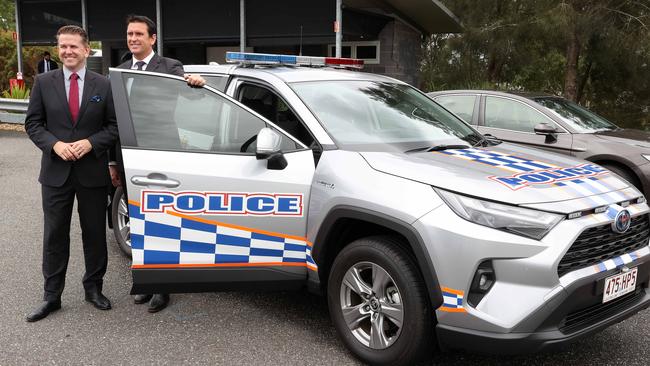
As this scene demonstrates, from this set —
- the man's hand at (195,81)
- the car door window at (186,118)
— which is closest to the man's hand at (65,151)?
the car door window at (186,118)

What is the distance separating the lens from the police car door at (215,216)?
324 cm

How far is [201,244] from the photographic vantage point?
3289mm

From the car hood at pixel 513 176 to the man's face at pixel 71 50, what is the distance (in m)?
1.98

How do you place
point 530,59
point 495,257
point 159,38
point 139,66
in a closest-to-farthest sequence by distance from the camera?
point 495,257, point 139,66, point 530,59, point 159,38

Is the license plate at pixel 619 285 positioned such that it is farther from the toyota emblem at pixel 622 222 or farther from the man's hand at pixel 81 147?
the man's hand at pixel 81 147

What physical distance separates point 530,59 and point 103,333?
403 inches

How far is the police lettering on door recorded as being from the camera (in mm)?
3232

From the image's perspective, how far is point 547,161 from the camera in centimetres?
337

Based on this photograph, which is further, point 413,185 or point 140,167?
point 140,167

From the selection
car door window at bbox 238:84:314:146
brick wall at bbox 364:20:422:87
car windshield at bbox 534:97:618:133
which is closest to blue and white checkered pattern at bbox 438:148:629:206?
car door window at bbox 238:84:314:146

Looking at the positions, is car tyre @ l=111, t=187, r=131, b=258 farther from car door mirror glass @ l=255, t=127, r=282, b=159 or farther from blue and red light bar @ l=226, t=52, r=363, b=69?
car door mirror glass @ l=255, t=127, r=282, b=159

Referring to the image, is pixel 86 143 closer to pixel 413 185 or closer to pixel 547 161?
pixel 413 185

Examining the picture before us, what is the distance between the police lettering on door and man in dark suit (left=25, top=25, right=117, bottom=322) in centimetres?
72

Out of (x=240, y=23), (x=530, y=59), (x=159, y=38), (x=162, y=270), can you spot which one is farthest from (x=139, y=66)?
(x=159, y=38)
